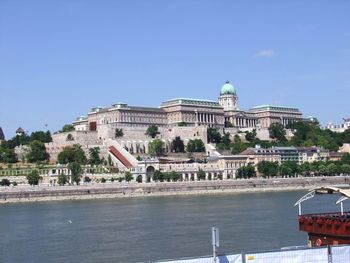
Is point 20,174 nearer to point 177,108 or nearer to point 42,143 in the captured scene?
point 42,143

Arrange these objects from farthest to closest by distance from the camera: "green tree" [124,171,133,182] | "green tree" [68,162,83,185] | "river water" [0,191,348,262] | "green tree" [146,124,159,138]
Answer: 1. "green tree" [146,124,159,138]
2. "green tree" [124,171,133,182]
3. "green tree" [68,162,83,185]
4. "river water" [0,191,348,262]

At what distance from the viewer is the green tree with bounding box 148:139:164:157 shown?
8906 centimetres

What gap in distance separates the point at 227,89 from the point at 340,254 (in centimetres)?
11980

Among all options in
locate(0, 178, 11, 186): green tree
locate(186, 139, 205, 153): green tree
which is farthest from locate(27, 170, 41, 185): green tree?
locate(186, 139, 205, 153): green tree

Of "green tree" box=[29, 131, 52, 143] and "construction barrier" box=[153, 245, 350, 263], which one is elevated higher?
"green tree" box=[29, 131, 52, 143]

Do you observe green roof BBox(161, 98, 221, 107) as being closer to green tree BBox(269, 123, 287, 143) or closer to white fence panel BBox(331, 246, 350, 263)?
green tree BBox(269, 123, 287, 143)

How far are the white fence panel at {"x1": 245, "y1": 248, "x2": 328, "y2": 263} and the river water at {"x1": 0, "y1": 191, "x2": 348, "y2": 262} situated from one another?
1154cm

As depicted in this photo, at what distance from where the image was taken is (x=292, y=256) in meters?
11.2

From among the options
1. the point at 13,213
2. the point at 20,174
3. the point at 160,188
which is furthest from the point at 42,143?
the point at 13,213

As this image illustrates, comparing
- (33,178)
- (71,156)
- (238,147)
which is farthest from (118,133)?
(33,178)

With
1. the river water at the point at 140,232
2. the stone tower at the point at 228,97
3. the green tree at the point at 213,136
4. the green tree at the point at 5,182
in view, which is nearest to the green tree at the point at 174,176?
the green tree at the point at 5,182

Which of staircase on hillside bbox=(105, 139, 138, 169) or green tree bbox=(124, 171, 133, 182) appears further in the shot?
staircase on hillside bbox=(105, 139, 138, 169)

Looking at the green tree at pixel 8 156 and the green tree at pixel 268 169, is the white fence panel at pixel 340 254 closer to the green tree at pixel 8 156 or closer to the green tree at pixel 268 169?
the green tree at pixel 268 169

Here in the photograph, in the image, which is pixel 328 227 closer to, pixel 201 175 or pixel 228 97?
pixel 201 175
